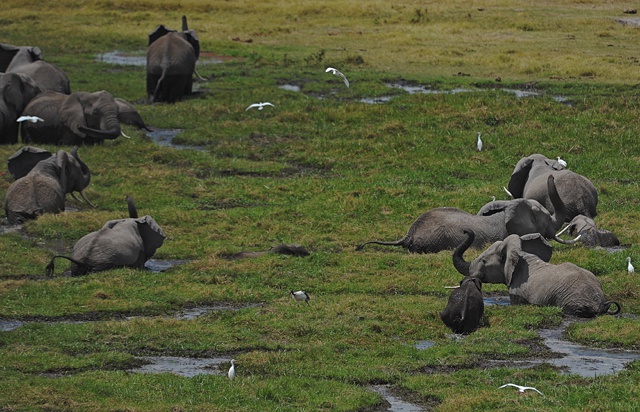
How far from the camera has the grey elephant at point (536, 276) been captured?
16062 millimetres

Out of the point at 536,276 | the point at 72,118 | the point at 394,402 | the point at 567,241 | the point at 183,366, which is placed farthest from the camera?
the point at 72,118

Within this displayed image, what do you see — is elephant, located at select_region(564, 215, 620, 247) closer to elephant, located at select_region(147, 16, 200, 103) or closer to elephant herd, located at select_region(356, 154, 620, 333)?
elephant herd, located at select_region(356, 154, 620, 333)

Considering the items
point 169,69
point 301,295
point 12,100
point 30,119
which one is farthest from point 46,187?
point 169,69

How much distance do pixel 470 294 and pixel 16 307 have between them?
5.93 m

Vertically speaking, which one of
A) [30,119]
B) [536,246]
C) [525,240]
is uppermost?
[525,240]

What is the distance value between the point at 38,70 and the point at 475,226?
1529 cm

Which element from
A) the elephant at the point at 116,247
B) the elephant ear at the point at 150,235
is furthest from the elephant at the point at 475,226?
the elephant at the point at 116,247

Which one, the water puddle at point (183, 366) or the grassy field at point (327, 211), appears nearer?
the grassy field at point (327, 211)

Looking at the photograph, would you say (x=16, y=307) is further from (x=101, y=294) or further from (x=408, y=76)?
(x=408, y=76)

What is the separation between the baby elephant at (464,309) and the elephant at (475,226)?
4.17m

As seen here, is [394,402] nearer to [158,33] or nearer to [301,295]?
[301,295]

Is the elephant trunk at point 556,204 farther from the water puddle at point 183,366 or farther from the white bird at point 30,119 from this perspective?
the white bird at point 30,119

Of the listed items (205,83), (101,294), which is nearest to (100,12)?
(205,83)

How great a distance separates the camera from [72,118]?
90.9 feet
